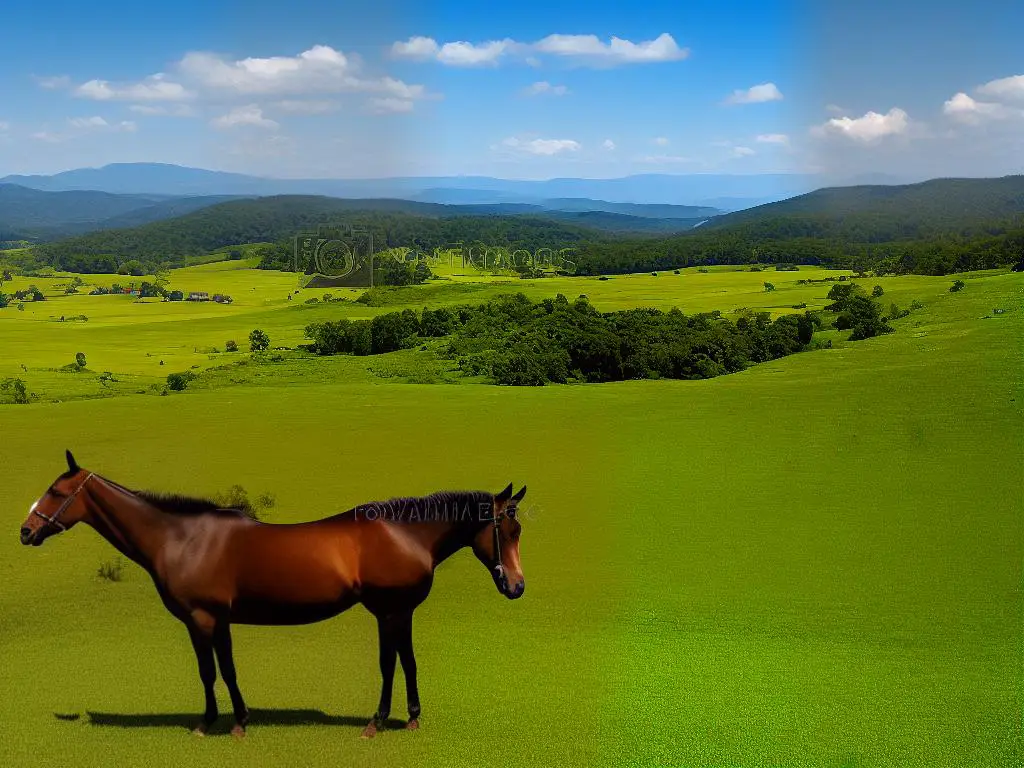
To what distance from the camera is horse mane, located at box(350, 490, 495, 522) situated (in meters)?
6.35

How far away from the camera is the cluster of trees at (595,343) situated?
39.6 metres

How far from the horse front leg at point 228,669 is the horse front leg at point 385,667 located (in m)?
0.99

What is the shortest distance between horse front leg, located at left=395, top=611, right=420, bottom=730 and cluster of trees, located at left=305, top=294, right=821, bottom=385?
31.4m

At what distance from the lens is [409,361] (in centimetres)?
4716

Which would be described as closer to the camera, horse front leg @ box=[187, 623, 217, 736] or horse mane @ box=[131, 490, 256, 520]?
horse front leg @ box=[187, 623, 217, 736]

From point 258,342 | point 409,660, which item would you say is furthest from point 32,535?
point 258,342

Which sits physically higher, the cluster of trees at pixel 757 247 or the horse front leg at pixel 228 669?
the cluster of trees at pixel 757 247

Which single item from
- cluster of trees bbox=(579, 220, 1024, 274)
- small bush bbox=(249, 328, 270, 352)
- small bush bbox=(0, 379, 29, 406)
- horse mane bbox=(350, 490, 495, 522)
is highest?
cluster of trees bbox=(579, 220, 1024, 274)

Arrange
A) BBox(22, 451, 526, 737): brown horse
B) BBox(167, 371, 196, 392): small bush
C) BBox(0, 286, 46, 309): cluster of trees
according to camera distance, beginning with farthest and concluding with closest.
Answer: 1. BBox(0, 286, 46, 309): cluster of trees
2. BBox(167, 371, 196, 392): small bush
3. BBox(22, 451, 526, 737): brown horse

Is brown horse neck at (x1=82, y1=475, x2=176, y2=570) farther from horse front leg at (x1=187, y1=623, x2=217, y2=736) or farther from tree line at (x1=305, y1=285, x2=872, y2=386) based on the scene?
tree line at (x1=305, y1=285, x2=872, y2=386)

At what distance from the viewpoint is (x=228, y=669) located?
20.8 ft

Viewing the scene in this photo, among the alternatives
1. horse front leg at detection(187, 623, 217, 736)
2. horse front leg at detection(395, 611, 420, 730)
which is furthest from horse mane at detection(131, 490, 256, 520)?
horse front leg at detection(395, 611, 420, 730)

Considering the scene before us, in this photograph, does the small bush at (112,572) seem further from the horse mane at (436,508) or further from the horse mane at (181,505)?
the horse mane at (436,508)

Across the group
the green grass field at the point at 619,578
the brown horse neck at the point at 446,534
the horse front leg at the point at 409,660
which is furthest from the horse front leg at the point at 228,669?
the brown horse neck at the point at 446,534
